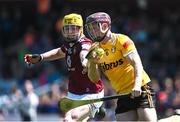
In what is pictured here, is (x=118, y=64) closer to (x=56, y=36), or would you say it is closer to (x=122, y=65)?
(x=122, y=65)

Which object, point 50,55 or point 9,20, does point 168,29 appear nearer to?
point 9,20

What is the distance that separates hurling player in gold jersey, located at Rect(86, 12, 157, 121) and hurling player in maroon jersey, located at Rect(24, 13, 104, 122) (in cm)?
125

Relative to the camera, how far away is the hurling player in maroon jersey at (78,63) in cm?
1174

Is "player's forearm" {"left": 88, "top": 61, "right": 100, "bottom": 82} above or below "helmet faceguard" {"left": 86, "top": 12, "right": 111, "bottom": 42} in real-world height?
below

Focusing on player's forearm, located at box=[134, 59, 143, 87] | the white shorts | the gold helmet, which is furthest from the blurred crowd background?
player's forearm, located at box=[134, 59, 143, 87]

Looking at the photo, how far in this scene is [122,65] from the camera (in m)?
10.3

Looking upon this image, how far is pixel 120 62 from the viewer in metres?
10.3

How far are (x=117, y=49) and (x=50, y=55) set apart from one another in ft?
7.01

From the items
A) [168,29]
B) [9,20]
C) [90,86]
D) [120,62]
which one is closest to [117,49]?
[120,62]

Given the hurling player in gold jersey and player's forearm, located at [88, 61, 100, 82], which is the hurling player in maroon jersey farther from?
the hurling player in gold jersey

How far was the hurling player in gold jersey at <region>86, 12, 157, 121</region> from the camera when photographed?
10164 millimetres

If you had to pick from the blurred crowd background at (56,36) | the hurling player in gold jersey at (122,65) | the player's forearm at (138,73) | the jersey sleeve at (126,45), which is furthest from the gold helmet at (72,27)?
the blurred crowd background at (56,36)

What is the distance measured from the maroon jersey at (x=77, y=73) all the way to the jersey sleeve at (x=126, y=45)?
1620mm

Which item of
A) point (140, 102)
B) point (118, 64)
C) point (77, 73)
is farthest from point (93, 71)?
point (77, 73)
